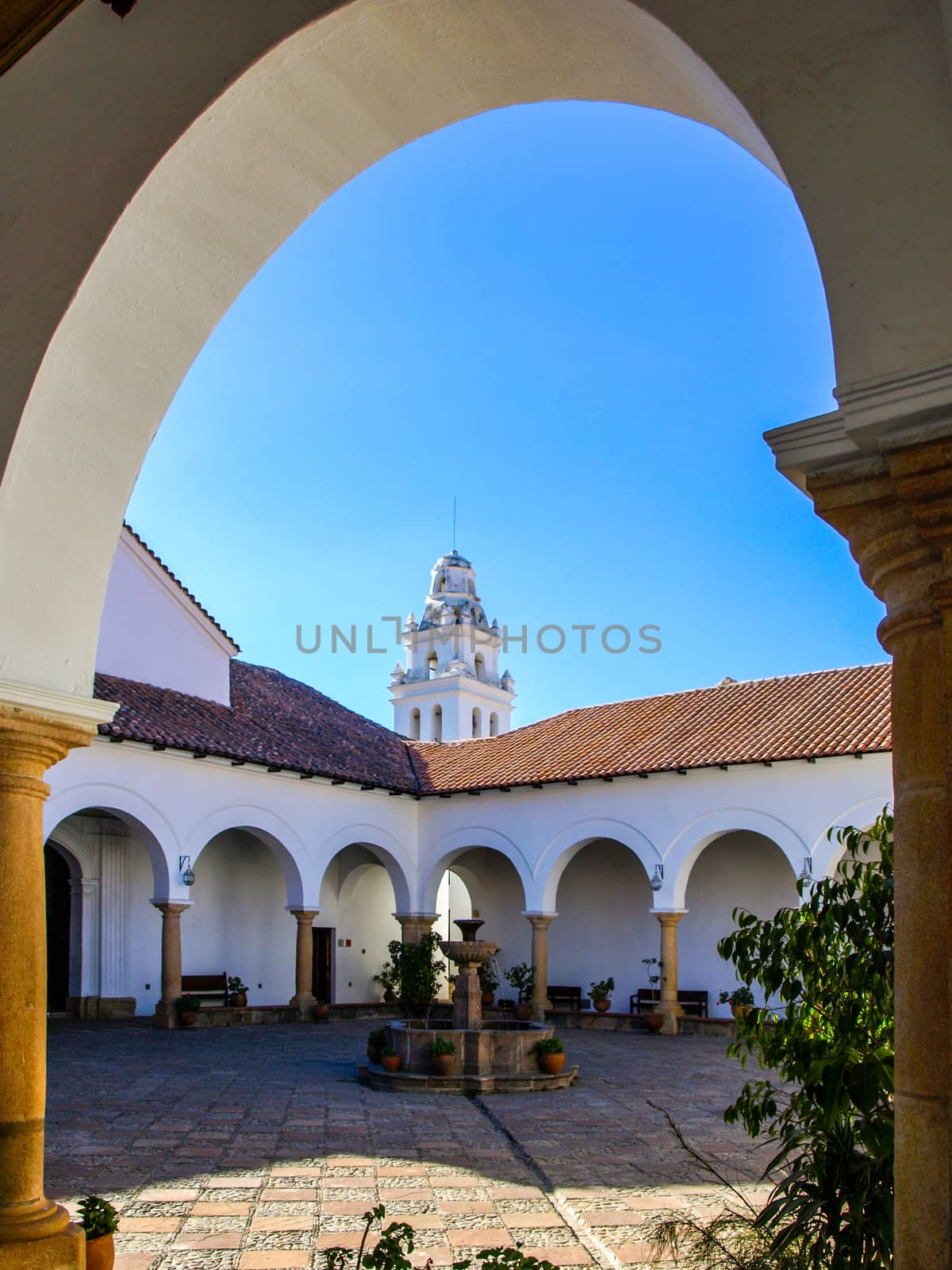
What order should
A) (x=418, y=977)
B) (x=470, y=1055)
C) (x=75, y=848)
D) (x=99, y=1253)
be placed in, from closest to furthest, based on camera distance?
1. (x=99, y=1253)
2. (x=470, y=1055)
3. (x=75, y=848)
4. (x=418, y=977)

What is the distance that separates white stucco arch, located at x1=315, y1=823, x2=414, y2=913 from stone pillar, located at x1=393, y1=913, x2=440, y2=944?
0.41ft

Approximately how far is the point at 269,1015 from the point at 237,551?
8137 millimetres

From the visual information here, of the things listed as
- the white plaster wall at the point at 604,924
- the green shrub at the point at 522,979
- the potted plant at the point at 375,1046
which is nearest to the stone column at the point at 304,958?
the green shrub at the point at 522,979

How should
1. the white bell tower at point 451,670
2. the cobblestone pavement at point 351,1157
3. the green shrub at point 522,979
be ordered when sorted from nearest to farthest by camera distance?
the cobblestone pavement at point 351,1157
the green shrub at point 522,979
the white bell tower at point 451,670

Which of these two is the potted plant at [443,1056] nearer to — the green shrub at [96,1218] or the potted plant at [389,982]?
the green shrub at [96,1218]

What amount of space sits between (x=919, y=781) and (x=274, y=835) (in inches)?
754

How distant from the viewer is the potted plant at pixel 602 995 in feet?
72.3

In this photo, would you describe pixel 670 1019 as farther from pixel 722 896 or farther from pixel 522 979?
pixel 522 979

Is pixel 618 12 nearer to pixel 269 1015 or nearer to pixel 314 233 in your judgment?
pixel 314 233

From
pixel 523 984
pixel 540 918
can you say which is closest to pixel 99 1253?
pixel 540 918

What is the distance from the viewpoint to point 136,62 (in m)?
4.28

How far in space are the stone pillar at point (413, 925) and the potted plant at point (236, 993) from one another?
3.32m

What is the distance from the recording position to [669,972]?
20391 mm

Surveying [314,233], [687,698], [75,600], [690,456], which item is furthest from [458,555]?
[75,600]
